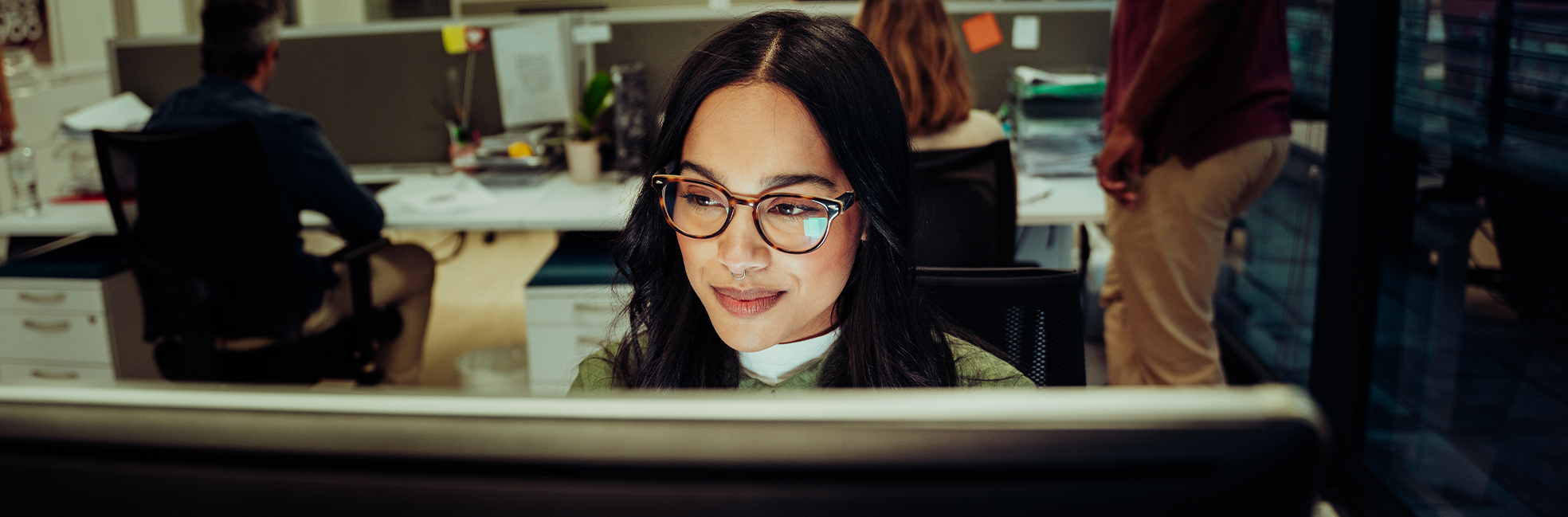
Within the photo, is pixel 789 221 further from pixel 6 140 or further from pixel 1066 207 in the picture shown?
pixel 6 140

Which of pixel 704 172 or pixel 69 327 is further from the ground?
pixel 704 172

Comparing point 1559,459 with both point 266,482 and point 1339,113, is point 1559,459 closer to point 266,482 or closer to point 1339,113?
point 1339,113

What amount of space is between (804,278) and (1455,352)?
1.64 metres

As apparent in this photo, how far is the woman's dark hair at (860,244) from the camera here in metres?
0.69

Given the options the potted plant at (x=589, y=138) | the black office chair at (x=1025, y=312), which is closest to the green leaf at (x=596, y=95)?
the potted plant at (x=589, y=138)

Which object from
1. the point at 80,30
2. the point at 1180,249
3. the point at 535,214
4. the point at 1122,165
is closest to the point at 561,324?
the point at 535,214

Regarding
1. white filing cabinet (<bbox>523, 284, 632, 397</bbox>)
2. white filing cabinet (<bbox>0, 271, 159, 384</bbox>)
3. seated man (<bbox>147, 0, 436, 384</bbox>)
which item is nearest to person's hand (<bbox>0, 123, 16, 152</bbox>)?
white filing cabinet (<bbox>0, 271, 159, 384</bbox>)

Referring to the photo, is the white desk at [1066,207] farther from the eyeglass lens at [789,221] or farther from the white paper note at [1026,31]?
the eyeglass lens at [789,221]

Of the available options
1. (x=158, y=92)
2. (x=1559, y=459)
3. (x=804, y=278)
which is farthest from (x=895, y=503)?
(x=158, y=92)

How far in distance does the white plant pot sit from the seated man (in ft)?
1.83

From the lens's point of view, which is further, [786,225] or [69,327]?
[69,327]

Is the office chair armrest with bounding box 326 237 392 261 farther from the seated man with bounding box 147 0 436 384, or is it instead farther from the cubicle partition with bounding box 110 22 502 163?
the cubicle partition with bounding box 110 22 502 163

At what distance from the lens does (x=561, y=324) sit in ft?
7.02

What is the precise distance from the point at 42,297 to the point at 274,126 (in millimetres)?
729
